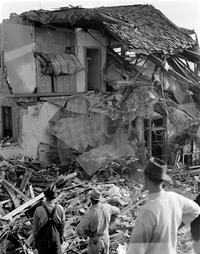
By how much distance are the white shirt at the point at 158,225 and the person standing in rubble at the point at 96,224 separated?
2615 mm

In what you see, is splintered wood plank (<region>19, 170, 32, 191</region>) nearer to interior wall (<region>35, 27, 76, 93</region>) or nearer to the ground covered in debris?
the ground covered in debris

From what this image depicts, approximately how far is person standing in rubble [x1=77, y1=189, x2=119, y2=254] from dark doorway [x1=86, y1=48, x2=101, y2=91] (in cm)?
1207

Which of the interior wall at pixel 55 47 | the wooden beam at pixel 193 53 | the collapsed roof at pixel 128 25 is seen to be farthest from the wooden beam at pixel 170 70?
the interior wall at pixel 55 47

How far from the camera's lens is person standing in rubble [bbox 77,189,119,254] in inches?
237

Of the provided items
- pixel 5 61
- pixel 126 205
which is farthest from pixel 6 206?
pixel 5 61

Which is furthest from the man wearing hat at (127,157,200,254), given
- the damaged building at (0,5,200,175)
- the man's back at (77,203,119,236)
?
the damaged building at (0,5,200,175)

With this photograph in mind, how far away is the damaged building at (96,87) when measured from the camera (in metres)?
14.7

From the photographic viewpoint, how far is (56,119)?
16.4 metres

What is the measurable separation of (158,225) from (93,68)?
15.2m

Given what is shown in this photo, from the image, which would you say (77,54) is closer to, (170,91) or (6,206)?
(170,91)

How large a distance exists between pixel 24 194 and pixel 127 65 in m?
7.87

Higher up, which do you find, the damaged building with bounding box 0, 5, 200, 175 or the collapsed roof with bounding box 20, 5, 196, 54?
the collapsed roof with bounding box 20, 5, 196, 54

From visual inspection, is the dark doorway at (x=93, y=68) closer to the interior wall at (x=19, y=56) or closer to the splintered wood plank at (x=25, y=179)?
the interior wall at (x=19, y=56)

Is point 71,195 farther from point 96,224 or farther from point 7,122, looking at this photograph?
point 7,122
